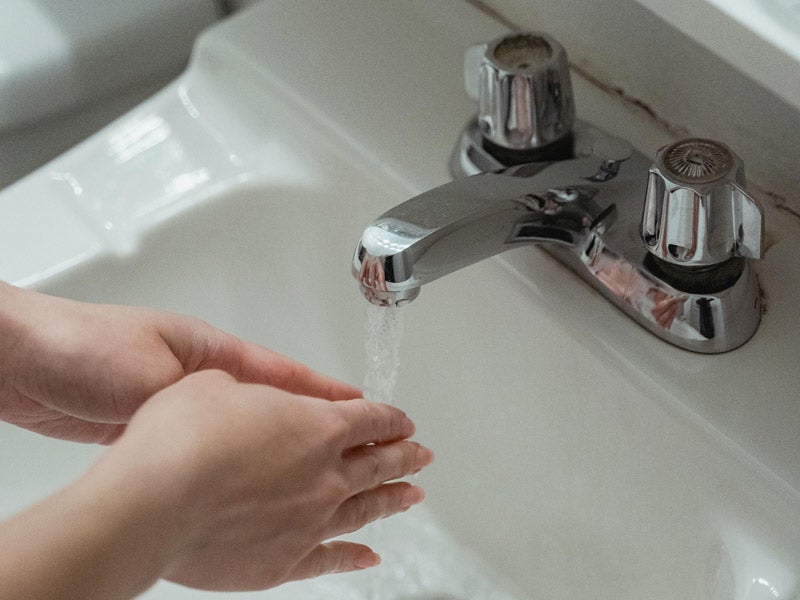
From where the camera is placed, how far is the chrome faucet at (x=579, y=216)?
0.46 metres

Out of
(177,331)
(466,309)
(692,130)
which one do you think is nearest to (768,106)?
(692,130)

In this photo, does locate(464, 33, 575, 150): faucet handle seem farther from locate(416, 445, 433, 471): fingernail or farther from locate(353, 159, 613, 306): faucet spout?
locate(416, 445, 433, 471): fingernail

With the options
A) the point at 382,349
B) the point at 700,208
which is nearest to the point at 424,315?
the point at 382,349

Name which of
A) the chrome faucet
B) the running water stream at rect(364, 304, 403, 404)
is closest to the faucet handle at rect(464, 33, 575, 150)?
the chrome faucet

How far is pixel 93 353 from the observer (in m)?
0.47

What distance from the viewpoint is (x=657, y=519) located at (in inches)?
20.6

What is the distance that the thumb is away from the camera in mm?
474

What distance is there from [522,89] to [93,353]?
0.73 ft

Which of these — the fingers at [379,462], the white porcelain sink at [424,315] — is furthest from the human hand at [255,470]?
the white porcelain sink at [424,315]

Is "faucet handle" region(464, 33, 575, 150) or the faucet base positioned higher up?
"faucet handle" region(464, 33, 575, 150)

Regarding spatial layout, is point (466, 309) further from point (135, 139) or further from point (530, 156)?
point (135, 139)

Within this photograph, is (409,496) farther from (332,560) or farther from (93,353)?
(93,353)

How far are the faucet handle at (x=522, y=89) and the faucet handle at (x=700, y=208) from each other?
73 mm

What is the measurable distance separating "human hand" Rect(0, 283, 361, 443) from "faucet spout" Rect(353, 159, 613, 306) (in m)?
0.09
